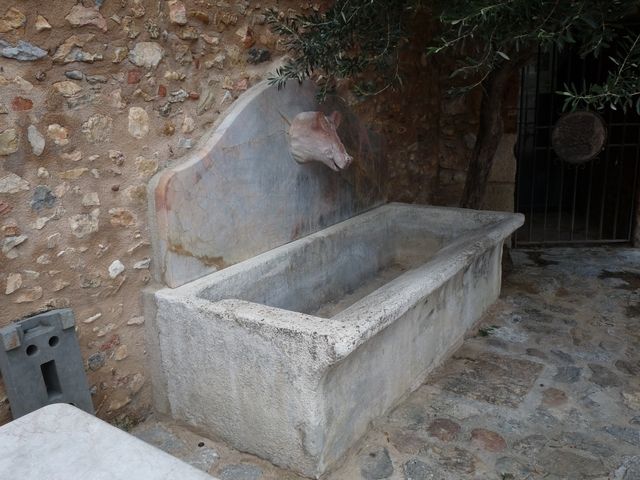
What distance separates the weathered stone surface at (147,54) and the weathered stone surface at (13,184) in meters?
0.64

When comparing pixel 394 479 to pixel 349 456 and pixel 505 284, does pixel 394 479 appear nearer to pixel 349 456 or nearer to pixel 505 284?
pixel 349 456

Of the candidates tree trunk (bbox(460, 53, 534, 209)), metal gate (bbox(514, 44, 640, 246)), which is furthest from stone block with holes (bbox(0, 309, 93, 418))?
metal gate (bbox(514, 44, 640, 246))

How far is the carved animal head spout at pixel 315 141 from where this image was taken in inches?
121

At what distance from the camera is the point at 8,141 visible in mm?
1918

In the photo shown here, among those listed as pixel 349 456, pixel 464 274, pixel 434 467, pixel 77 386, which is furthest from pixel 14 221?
pixel 464 274

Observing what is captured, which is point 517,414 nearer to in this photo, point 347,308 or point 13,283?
point 347,308

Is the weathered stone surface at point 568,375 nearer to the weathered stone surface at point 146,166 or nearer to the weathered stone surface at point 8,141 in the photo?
the weathered stone surface at point 146,166

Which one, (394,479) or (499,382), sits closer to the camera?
(394,479)

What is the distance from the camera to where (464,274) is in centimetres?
317

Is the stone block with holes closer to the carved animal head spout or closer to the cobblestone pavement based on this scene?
the cobblestone pavement

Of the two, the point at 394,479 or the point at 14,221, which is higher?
the point at 14,221

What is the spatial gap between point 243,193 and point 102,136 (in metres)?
0.75

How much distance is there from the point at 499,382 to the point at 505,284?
1.48m

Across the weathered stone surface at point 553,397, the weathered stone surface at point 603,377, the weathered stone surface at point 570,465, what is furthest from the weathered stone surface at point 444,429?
the weathered stone surface at point 603,377
